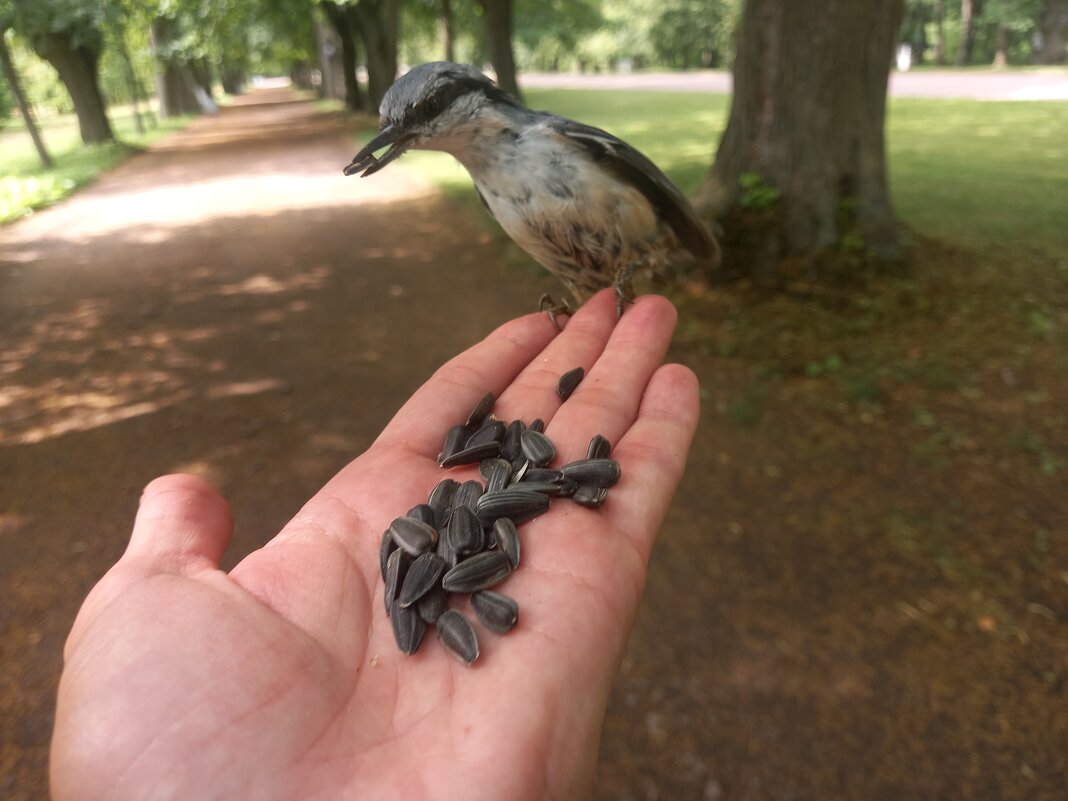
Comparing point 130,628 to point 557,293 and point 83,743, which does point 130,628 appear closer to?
point 83,743

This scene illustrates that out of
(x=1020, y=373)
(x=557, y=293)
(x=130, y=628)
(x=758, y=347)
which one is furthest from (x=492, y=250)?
(x=130, y=628)

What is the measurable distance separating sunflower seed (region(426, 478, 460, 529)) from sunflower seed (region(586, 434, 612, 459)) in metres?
0.50

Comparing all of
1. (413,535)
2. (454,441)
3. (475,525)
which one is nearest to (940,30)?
(454,441)

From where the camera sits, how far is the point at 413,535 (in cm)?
203

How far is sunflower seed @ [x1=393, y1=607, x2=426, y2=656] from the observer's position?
1.77m

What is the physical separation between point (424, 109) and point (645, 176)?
1.02 meters

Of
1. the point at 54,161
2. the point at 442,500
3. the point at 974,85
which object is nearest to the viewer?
the point at 442,500

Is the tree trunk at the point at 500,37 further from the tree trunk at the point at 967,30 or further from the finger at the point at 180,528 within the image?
the tree trunk at the point at 967,30

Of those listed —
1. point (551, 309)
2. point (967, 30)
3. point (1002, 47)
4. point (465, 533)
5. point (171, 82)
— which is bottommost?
point (465, 533)

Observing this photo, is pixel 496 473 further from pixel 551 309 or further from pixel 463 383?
pixel 551 309

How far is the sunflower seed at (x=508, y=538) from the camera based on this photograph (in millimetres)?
1982

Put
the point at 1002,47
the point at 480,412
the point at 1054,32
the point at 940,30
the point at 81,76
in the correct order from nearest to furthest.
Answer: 1. the point at 480,412
2. the point at 81,76
3. the point at 1054,32
4. the point at 1002,47
5. the point at 940,30

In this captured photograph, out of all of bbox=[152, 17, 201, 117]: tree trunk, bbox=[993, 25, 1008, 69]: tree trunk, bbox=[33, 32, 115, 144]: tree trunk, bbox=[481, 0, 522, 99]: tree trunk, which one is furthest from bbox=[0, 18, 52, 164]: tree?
bbox=[993, 25, 1008, 69]: tree trunk

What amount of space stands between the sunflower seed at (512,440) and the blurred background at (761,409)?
53.4 inches
